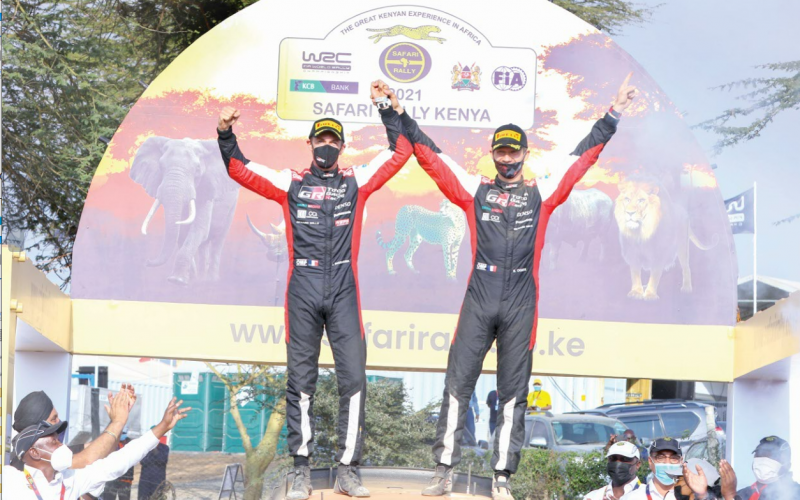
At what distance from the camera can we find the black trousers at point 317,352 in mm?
5828

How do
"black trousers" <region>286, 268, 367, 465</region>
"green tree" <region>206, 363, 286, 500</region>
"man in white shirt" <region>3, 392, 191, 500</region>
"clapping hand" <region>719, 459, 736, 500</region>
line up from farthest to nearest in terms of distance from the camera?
"green tree" <region>206, 363, 286, 500</region>, "clapping hand" <region>719, 459, 736, 500</region>, "black trousers" <region>286, 268, 367, 465</region>, "man in white shirt" <region>3, 392, 191, 500</region>

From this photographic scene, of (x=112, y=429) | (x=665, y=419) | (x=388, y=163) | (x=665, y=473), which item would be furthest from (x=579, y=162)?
(x=665, y=419)

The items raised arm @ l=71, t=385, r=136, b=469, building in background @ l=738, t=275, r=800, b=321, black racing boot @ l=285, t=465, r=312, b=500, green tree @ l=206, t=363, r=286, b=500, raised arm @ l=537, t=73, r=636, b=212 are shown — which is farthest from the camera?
building in background @ l=738, t=275, r=800, b=321

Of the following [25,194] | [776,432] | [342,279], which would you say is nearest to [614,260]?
[776,432]

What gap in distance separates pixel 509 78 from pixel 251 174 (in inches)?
115

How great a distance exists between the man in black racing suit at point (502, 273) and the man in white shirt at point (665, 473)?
896 mm

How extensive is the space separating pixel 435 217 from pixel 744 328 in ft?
8.68

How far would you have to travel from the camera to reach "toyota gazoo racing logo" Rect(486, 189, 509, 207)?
6117 mm

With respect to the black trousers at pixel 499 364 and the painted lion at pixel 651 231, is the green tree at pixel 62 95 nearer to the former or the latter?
the painted lion at pixel 651 231

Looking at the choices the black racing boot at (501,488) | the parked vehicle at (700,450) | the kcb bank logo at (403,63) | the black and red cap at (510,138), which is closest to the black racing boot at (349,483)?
the black racing boot at (501,488)

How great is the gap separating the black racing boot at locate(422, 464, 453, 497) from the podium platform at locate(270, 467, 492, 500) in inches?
1.7

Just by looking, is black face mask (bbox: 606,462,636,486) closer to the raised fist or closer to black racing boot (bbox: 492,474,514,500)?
black racing boot (bbox: 492,474,514,500)

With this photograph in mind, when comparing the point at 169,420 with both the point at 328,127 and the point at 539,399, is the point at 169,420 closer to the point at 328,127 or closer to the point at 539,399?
the point at 328,127

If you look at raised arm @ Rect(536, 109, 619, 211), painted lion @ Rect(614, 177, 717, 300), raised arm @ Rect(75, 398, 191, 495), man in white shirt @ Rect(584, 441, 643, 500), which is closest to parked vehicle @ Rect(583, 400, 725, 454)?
painted lion @ Rect(614, 177, 717, 300)
